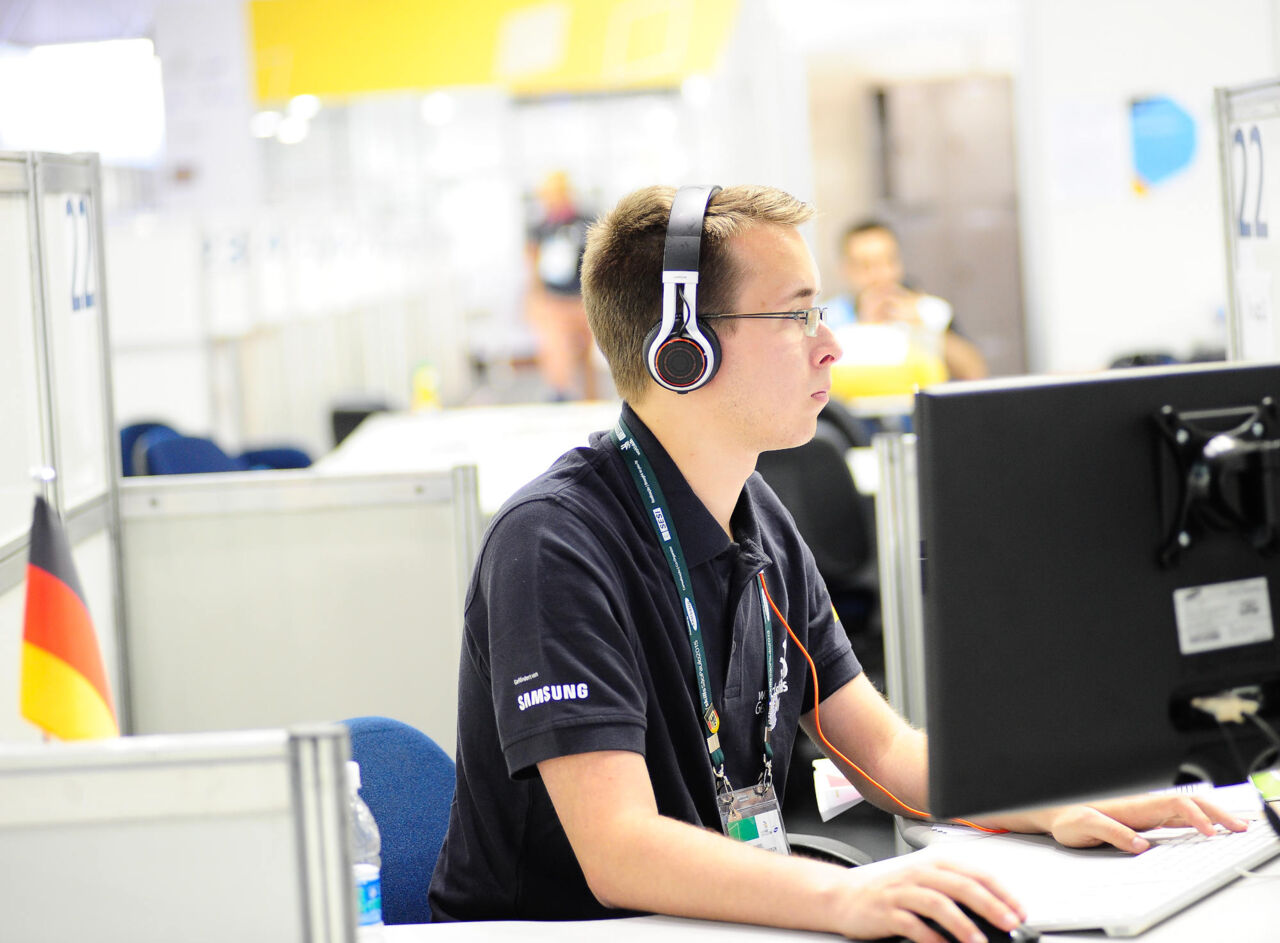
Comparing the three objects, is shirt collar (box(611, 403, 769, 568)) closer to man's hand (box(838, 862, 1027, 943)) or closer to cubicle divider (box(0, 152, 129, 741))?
man's hand (box(838, 862, 1027, 943))

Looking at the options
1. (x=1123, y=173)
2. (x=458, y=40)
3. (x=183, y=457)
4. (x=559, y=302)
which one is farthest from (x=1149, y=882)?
(x=559, y=302)

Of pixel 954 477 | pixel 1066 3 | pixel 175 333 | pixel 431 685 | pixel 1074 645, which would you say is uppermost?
pixel 1066 3

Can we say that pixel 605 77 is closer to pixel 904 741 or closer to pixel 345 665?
pixel 345 665

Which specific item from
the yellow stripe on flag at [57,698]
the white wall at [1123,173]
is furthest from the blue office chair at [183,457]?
the white wall at [1123,173]

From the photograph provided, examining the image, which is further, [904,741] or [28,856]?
[904,741]

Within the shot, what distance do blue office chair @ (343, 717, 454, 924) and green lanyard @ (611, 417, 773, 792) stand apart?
364 millimetres

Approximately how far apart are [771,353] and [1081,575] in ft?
1.50

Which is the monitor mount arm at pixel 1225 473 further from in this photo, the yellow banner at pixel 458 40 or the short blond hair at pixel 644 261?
the yellow banner at pixel 458 40

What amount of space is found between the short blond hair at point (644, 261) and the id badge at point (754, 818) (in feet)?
1.35

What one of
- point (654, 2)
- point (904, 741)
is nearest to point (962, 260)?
point (654, 2)

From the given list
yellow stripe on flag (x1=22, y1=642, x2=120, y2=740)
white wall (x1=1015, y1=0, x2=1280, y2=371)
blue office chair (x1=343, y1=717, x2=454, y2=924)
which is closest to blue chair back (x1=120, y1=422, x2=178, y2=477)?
blue office chair (x1=343, y1=717, x2=454, y2=924)

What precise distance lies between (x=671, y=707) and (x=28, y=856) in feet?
1.91

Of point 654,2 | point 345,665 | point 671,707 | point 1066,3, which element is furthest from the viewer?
point 654,2

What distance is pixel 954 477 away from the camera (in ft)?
2.91
